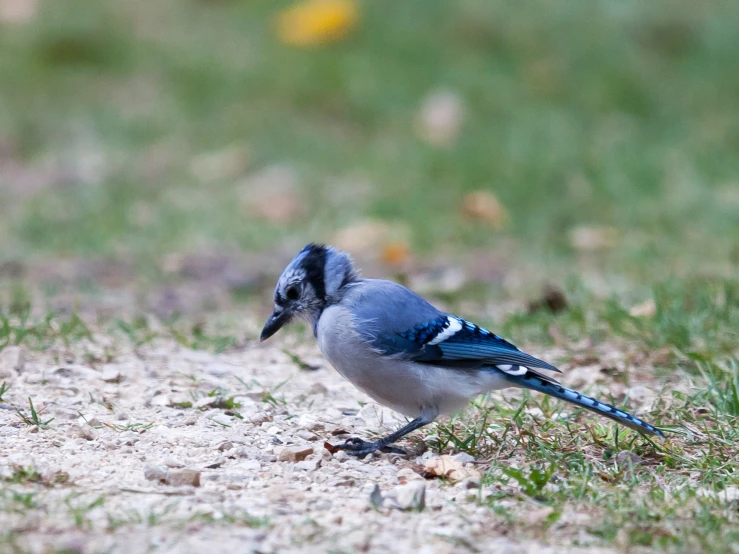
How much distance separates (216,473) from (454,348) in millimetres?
921

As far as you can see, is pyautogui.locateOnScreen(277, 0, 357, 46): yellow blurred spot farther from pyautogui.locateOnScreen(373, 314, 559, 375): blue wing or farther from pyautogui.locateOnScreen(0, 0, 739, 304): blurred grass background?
pyautogui.locateOnScreen(373, 314, 559, 375): blue wing

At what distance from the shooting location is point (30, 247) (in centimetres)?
682

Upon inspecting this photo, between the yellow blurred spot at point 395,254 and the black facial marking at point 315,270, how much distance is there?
2672 mm

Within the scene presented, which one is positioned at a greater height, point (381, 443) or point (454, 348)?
point (454, 348)

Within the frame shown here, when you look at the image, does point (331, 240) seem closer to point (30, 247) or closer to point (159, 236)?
point (159, 236)

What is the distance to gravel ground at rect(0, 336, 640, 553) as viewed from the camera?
9.17ft

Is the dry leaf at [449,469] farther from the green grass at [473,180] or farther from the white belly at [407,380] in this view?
the white belly at [407,380]

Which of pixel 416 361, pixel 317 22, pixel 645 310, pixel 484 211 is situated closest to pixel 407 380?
pixel 416 361

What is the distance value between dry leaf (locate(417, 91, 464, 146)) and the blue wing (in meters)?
5.32

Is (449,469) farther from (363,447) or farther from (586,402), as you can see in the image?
(586,402)

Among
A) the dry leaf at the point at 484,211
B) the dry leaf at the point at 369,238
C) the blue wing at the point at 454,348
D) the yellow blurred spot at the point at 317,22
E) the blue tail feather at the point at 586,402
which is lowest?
the blue tail feather at the point at 586,402

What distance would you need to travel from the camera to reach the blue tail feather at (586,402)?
3453mm

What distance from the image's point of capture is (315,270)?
3.97m

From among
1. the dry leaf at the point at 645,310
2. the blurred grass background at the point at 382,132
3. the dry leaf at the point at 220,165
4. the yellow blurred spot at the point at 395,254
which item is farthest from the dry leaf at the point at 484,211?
the dry leaf at the point at 645,310
